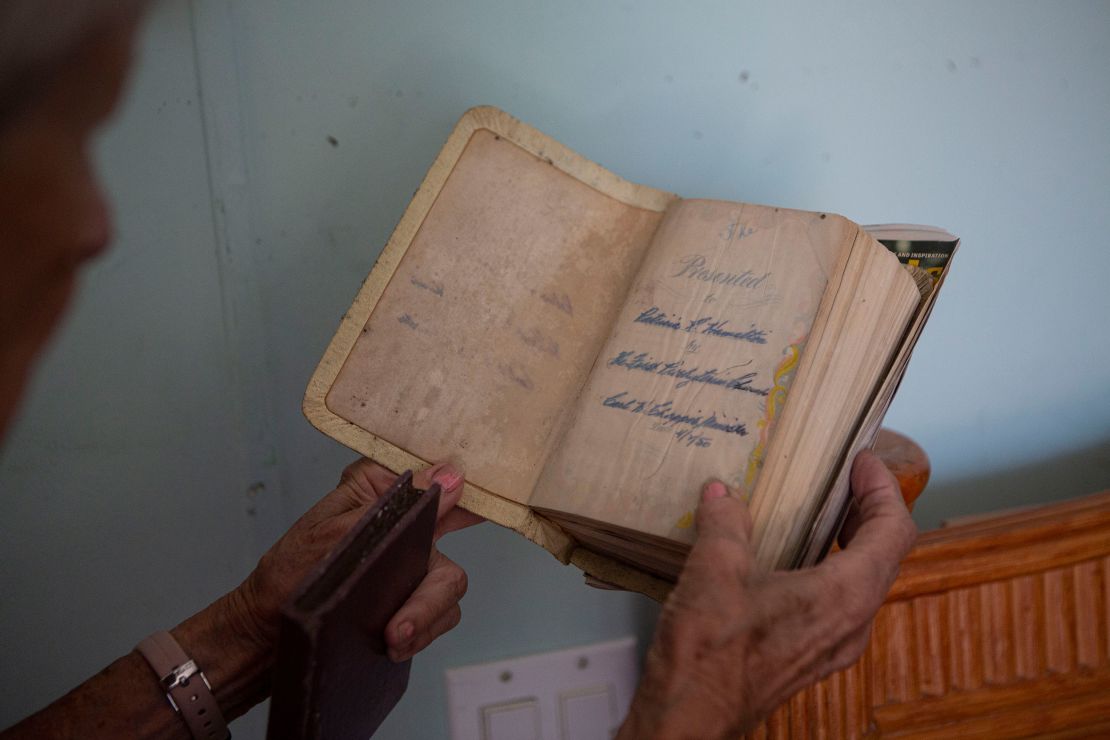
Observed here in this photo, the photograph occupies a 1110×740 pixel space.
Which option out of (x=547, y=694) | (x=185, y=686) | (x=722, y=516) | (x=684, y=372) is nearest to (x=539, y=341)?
(x=684, y=372)

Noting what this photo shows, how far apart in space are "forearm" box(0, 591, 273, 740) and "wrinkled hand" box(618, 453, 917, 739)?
41 centimetres

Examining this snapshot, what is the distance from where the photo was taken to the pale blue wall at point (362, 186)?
33.8 inches

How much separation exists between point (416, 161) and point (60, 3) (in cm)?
69

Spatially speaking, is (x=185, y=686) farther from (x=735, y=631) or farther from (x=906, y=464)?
(x=906, y=464)

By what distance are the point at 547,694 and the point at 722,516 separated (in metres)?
0.68

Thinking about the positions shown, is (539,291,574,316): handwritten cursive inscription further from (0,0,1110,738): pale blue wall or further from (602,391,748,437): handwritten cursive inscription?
(0,0,1110,738): pale blue wall

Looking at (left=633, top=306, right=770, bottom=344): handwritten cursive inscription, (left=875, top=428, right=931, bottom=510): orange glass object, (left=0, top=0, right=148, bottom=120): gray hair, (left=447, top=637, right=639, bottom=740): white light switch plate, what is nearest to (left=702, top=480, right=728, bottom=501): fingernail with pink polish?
(left=633, top=306, right=770, bottom=344): handwritten cursive inscription

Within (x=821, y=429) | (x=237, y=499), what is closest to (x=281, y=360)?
(x=237, y=499)

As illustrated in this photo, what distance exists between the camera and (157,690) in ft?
2.40

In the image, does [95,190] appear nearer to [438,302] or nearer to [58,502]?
[438,302]

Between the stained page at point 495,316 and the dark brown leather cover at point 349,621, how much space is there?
0.36 ft

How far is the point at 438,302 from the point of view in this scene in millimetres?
727

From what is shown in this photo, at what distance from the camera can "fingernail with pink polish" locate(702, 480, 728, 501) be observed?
0.59 m

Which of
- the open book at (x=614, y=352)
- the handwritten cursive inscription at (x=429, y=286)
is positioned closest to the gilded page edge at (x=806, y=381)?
the open book at (x=614, y=352)
